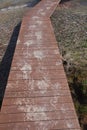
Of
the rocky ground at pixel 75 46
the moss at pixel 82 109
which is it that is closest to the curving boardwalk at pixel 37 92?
the rocky ground at pixel 75 46

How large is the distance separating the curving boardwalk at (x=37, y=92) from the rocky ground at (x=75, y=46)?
2.67 feet

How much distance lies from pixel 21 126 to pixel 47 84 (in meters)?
1.99

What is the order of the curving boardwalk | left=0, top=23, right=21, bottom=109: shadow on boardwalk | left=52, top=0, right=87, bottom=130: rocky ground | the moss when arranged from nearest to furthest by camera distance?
the curving boardwalk < the moss < left=52, top=0, right=87, bottom=130: rocky ground < left=0, top=23, right=21, bottom=109: shadow on boardwalk

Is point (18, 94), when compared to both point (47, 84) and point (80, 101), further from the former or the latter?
point (80, 101)

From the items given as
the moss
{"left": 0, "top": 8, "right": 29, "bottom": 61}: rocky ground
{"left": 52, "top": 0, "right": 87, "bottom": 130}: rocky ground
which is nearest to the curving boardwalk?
{"left": 52, "top": 0, "right": 87, "bottom": 130}: rocky ground

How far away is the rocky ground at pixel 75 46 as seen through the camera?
9662mm

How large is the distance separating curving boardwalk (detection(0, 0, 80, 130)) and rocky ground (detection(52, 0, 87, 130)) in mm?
812

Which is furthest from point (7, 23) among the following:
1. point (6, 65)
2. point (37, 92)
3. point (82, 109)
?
point (82, 109)

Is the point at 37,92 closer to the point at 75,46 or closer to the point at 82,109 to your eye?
the point at 82,109

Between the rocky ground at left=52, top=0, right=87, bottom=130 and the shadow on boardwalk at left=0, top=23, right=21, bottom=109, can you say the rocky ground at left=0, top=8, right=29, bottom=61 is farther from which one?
the rocky ground at left=52, top=0, right=87, bottom=130

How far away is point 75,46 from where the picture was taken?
12617 millimetres

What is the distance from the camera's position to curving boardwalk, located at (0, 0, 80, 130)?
7383 millimetres

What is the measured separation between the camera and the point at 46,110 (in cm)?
774

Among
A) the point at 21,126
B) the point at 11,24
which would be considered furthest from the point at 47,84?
the point at 11,24
